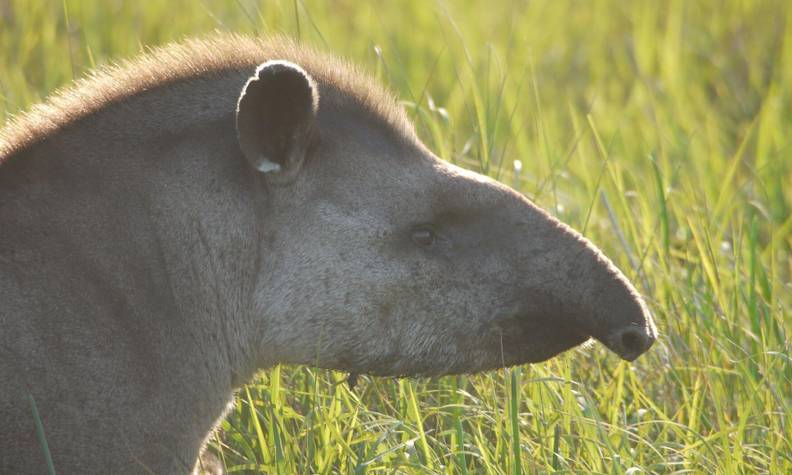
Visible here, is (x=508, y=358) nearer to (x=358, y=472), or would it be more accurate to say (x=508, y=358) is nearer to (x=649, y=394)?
(x=358, y=472)

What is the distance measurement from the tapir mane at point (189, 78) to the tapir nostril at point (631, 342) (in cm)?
93

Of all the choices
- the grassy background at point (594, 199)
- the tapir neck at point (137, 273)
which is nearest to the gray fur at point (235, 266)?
the tapir neck at point (137, 273)

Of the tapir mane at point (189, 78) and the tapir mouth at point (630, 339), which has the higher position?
the tapir mane at point (189, 78)

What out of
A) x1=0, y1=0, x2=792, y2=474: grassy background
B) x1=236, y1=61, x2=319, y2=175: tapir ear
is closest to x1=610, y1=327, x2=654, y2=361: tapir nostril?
x1=0, y1=0, x2=792, y2=474: grassy background

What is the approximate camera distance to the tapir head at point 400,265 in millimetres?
3789

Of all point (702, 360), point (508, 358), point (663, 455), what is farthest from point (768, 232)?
point (508, 358)

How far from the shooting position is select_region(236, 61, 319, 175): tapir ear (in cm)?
370

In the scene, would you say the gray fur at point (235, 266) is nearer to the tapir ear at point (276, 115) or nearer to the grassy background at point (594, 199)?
the tapir ear at point (276, 115)

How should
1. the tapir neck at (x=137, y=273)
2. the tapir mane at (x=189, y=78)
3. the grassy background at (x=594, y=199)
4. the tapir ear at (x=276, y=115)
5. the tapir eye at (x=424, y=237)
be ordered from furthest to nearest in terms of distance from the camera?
1. the grassy background at (x=594, y=199)
2. the tapir eye at (x=424, y=237)
3. the tapir mane at (x=189, y=78)
4. the tapir ear at (x=276, y=115)
5. the tapir neck at (x=137, y=273)

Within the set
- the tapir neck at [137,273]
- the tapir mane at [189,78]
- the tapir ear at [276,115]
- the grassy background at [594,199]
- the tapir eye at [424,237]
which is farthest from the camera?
the grassy background at [594,199]

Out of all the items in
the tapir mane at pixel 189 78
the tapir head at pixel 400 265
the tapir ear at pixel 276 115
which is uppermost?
the tapir mane at pixel 189 78

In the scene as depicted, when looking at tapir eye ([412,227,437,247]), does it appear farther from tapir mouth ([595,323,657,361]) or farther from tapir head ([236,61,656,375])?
tapir mouth ([595,323,657,361])

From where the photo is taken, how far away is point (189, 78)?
A: 3.95 metres

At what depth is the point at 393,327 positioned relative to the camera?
3895mm
